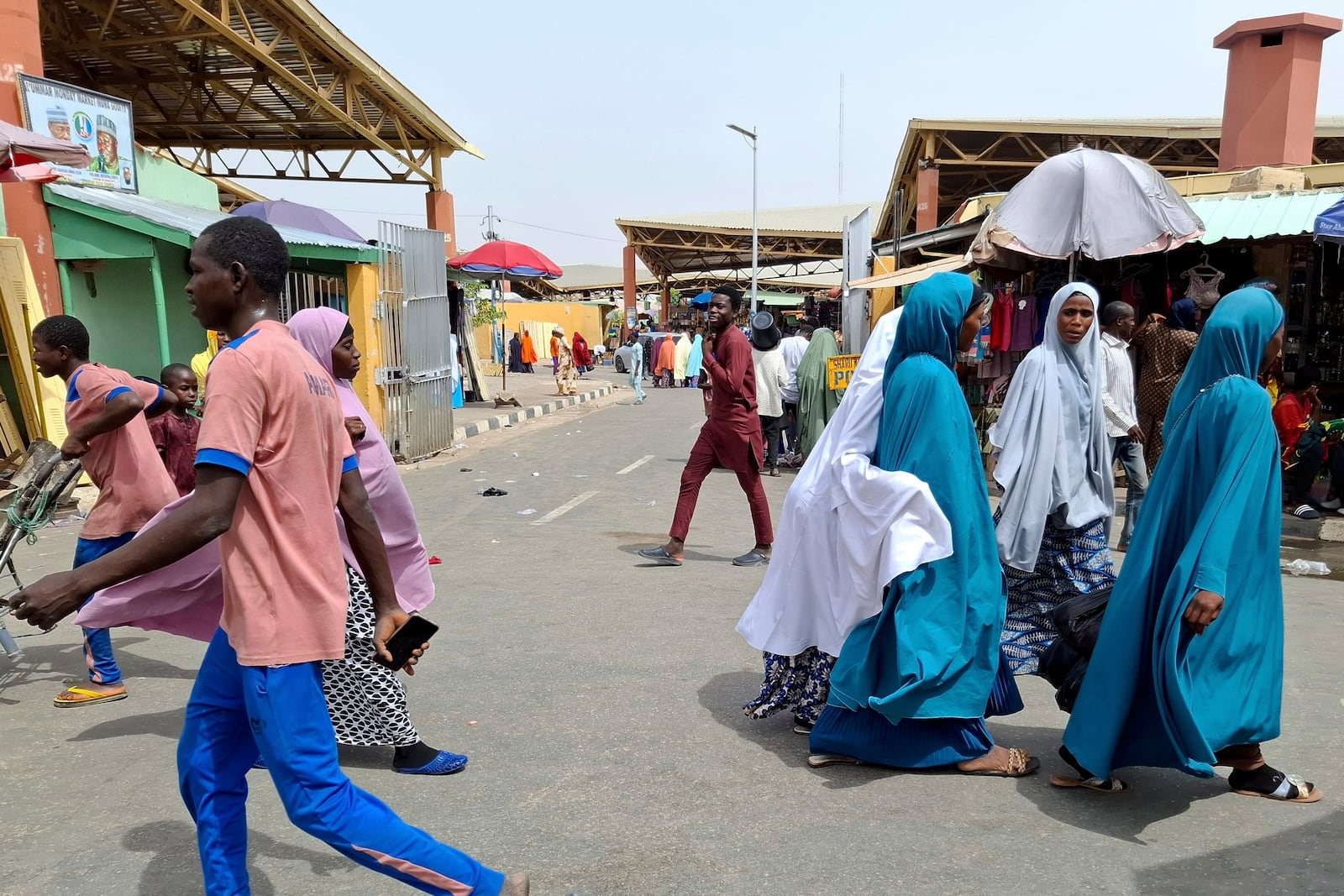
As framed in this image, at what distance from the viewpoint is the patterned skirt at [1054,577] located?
4.49m

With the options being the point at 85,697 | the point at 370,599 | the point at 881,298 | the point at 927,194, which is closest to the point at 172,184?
the point at 881,298

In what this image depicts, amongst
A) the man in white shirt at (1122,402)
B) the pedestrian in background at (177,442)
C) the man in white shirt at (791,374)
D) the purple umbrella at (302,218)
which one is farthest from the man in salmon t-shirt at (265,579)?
the purple umbrella at (302,218)

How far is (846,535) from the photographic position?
3.63m

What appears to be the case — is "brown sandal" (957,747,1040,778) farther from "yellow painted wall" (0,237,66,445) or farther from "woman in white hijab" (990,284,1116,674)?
"yellow painted wall" (0,237,66,445)

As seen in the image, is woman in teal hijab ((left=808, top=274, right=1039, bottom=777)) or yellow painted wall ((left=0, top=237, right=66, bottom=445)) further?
yellow painted wall ((left=0, top=237, right=66, bottom=445))

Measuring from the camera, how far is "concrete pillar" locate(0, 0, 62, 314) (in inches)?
360

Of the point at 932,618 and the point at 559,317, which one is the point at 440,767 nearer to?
the point at 932,618

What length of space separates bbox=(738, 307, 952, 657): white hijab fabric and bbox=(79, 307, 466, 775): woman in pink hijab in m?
1.33

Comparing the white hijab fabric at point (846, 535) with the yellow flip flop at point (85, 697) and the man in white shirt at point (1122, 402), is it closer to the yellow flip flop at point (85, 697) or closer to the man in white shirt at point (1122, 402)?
the yellow flip flop at point (85, 697)

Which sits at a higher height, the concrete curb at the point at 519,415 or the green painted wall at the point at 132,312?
the green painted wall at the point at 132,312

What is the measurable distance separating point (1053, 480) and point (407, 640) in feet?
10.1

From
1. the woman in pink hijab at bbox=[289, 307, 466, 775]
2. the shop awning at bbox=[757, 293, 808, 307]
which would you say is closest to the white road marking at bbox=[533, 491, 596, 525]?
the woman in pink hijab at bbox=[289, 307, 466, 775]

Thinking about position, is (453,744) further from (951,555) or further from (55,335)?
(55,335)

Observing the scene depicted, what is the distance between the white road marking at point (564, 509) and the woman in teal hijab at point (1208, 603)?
19.0 ft
